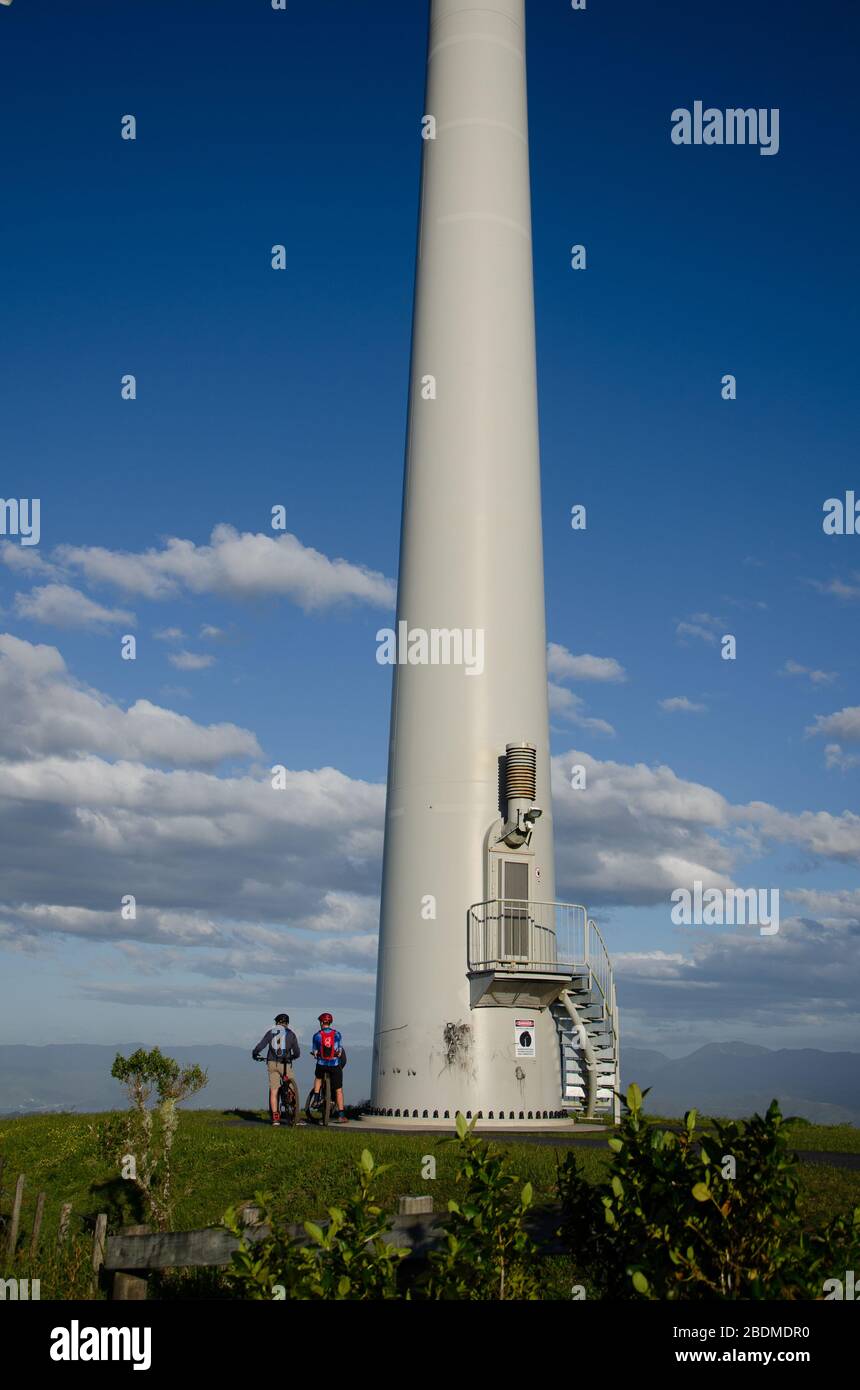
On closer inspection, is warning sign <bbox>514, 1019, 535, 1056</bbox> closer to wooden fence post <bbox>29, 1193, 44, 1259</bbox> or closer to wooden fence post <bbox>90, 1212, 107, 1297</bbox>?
wooden fence post <bbox>29, 1193, 44, 1259</bbox>

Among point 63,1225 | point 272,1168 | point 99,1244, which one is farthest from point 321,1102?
point 99,1244

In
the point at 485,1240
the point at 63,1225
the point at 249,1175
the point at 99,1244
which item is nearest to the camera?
the point at 485,1240

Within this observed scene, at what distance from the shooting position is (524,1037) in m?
24.2

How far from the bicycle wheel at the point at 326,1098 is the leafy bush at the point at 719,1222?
16457 millimetres

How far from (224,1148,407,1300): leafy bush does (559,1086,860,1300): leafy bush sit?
1500 millimetres

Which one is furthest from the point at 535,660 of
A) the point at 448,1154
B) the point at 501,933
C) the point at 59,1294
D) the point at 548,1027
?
the point at 59,1294

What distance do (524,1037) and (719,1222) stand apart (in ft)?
54.6

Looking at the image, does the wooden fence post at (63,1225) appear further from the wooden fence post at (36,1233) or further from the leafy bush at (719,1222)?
the leafy bush at (719,1222)

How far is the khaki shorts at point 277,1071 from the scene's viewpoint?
969 inches

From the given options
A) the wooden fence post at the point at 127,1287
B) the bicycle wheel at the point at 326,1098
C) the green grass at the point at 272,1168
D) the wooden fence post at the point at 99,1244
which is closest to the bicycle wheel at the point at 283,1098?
the bicycle wheel at the point at 326,1098

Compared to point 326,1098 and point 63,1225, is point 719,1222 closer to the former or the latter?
point 63,1225

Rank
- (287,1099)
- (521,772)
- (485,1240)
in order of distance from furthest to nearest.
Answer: (287,1099)
(521,772)
(485,1240)

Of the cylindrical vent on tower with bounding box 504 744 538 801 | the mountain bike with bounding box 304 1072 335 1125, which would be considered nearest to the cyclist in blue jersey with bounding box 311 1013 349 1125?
the mountain bike with bounding box 304 1072 335 1125

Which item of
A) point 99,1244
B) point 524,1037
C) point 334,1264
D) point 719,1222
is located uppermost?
point 524,1037
